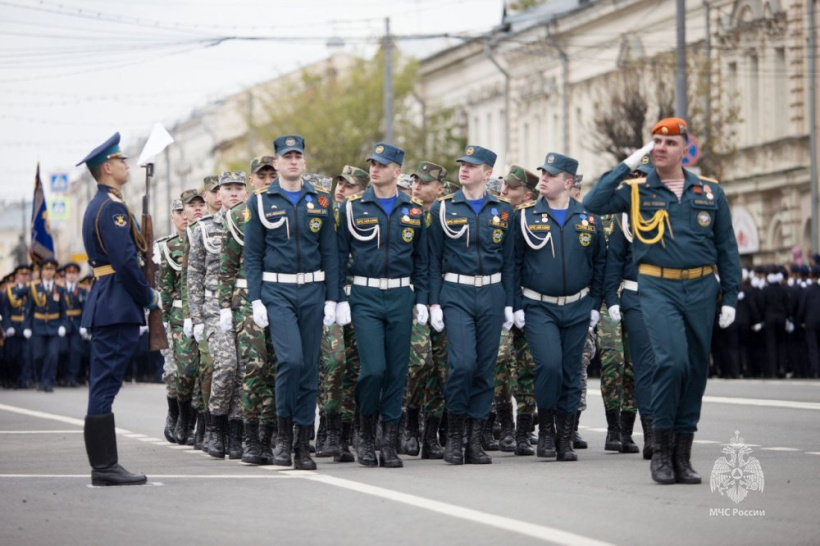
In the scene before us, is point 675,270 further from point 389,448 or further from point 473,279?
point 389,448

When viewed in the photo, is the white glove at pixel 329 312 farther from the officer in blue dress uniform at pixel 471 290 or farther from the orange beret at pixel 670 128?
the orange beret at pixel 670 128

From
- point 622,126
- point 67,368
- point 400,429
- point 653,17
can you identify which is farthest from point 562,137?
point 400,429

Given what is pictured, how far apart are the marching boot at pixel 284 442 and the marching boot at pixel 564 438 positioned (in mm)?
2129

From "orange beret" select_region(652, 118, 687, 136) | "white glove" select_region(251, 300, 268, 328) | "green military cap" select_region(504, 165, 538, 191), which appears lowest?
"white glove" select_region(251, 300, 268, 328)

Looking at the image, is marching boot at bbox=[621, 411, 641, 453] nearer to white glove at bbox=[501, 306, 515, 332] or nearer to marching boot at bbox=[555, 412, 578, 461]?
marching boot at bbox=[555, 412, 578, 461]

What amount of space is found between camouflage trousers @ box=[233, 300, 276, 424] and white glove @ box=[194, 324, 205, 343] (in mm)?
1571

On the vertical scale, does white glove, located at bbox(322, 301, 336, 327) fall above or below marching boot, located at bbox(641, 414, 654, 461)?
above

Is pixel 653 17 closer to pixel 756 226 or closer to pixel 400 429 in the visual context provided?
pixel 756 226

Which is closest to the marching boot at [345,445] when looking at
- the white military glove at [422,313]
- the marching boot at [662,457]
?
the white military glove at [422,313]

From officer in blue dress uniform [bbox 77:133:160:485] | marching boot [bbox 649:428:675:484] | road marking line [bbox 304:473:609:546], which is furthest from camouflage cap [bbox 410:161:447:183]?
marching boot [bbox 649:428:675:484]

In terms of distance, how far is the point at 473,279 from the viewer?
14422mm

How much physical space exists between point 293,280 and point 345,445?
1.86 m

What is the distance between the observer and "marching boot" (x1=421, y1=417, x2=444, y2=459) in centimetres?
1499

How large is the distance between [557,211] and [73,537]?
6076 mm
